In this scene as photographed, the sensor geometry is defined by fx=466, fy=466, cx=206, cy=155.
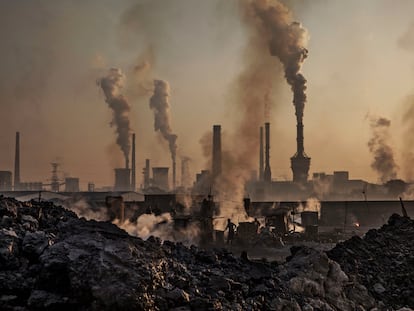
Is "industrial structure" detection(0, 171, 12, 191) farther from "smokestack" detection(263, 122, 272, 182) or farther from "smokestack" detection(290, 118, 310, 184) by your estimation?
"smokestack" detection(290, 118, 310, 184)

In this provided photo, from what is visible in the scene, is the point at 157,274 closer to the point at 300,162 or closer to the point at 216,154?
the point at 216,154

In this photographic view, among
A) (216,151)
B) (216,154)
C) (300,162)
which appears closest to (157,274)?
(216,154)

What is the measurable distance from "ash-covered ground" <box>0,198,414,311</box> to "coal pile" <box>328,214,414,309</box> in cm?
3

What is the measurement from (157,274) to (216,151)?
158 feet

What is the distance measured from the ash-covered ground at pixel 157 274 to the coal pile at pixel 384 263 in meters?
0.03

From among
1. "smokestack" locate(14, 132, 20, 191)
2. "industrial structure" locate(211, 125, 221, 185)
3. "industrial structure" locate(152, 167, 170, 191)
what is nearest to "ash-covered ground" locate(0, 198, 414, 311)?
"industrial structure" locate(211, 125, 221, 185)

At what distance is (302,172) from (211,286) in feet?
196

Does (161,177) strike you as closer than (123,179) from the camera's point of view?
No

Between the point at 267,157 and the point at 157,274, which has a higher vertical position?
the point at 267,157

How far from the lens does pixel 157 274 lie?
23.3 feet

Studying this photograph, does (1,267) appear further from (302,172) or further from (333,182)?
(333,182)

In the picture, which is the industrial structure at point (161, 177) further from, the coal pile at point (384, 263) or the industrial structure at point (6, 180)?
the coal pile at point (384, 263)

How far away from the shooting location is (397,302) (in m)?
9.63

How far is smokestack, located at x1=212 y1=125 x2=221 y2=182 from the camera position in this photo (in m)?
54.0
